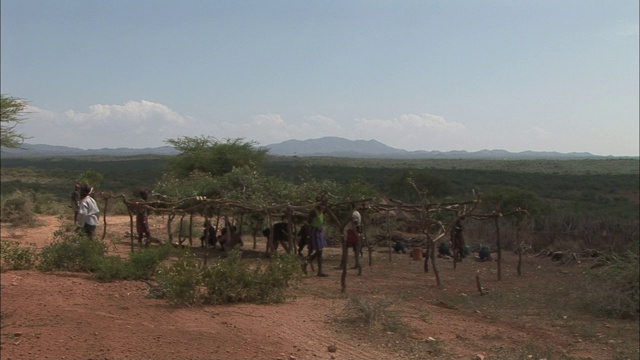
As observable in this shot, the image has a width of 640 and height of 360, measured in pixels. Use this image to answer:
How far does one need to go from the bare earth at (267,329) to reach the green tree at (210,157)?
601 inches

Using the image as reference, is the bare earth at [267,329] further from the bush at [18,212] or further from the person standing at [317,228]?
the bush at [18,212]

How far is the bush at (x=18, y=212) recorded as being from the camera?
1838cm

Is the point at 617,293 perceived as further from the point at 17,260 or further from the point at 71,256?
the point at 17,260

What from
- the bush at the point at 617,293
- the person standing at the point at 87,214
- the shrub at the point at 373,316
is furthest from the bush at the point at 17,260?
the bush at the point at 617,293


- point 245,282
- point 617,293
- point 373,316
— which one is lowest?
point 617,293

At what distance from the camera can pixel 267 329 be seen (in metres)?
6.66

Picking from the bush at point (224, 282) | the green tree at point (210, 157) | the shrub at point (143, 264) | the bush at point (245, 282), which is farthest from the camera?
the green tree at point (210, 157)

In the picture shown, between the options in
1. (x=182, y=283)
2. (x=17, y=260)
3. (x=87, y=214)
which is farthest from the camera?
(x=87, y=214)

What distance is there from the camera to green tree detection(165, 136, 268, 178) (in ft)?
82.2

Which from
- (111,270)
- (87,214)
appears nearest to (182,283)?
(111,270)

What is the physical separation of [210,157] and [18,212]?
8.41 meters

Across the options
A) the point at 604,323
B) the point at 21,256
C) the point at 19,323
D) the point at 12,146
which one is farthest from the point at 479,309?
the point at 12,146

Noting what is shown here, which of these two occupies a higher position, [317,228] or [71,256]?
[317,228]

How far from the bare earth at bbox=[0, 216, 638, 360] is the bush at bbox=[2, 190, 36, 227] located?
411 inches
